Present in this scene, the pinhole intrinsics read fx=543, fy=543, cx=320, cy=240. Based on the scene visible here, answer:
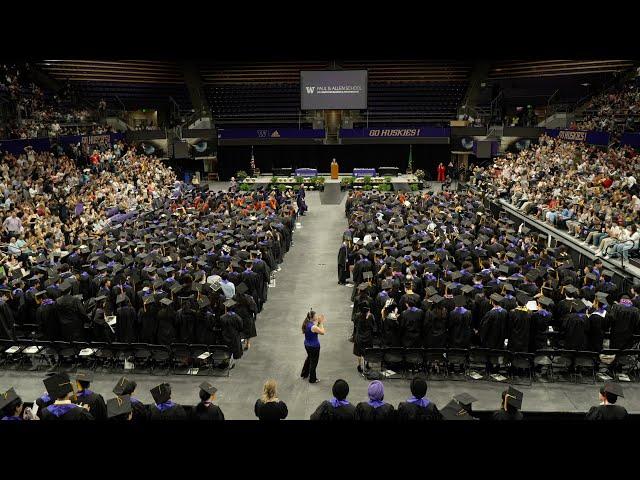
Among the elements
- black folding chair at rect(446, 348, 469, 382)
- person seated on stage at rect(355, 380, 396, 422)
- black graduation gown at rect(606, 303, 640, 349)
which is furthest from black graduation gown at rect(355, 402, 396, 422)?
black graduation gown at rect(606, 303, 640, 349)

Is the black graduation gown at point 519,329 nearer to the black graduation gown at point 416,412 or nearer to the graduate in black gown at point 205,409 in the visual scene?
the black graduation gown at point 416,412

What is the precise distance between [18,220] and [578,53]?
1659 centimetres

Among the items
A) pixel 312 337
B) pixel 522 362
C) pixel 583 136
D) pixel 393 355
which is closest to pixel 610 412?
pixel 522 362

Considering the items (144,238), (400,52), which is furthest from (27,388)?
(400,52)

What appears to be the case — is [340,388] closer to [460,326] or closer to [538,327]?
[460,326]

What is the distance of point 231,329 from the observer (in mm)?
9422

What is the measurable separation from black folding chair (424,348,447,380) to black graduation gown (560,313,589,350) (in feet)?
7.00

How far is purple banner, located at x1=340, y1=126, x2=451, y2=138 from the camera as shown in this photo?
105ft

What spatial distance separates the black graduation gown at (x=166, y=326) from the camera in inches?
369

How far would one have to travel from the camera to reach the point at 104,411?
6.42 metres

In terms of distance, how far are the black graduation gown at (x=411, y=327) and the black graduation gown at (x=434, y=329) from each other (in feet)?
0.32

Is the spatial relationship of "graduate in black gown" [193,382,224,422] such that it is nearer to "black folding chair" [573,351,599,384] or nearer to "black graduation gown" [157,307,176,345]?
"black graduation gown" [157,307,176,345]

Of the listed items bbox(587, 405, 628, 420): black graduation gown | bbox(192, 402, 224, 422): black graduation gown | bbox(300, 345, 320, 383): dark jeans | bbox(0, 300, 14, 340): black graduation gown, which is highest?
bbox(587, 405, 628, 420): black graduation gown

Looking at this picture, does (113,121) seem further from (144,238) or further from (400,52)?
(400,52)
